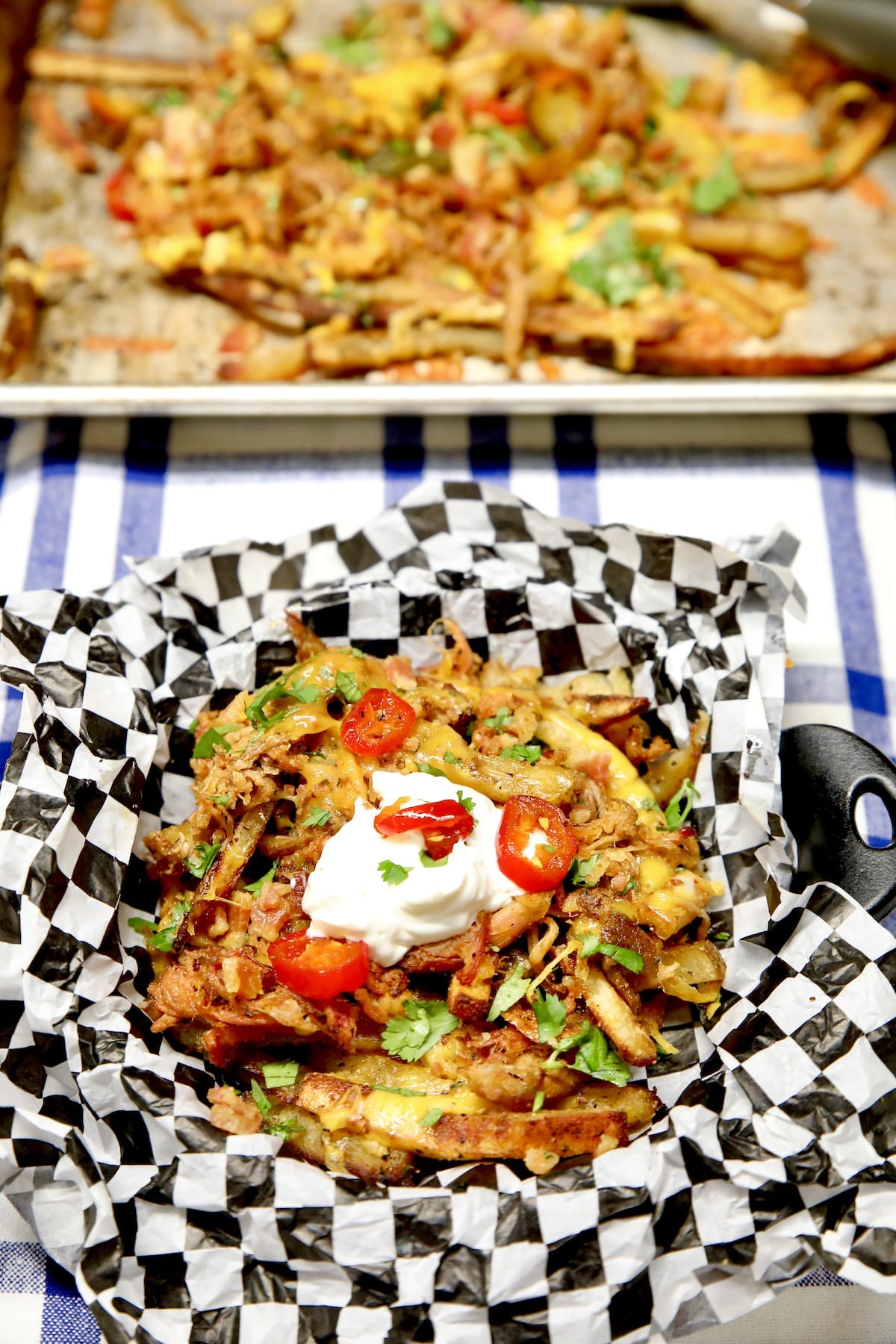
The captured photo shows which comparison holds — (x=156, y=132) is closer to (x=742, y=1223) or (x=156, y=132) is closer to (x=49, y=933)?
(x=49, y=933)

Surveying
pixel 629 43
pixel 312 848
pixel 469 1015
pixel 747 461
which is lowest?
pixel 469 1015

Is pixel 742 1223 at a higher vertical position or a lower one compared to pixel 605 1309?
higher

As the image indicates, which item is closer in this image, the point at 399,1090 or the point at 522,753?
the point at 399,1090

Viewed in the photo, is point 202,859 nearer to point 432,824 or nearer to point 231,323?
point 432,824

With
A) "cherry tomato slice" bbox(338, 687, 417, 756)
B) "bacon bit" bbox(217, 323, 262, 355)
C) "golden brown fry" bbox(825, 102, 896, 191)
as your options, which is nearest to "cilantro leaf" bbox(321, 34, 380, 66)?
"bacon bit" bbox(217, 323, 262, 355)

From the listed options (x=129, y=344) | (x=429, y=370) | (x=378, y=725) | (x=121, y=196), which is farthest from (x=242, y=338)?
(x=378, y=725)

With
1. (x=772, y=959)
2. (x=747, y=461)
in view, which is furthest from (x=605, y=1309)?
(x=747, y=461)

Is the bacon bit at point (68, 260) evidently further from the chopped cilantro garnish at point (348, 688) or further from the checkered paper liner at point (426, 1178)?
the chopped cilantro garnish at point (348, 688)
